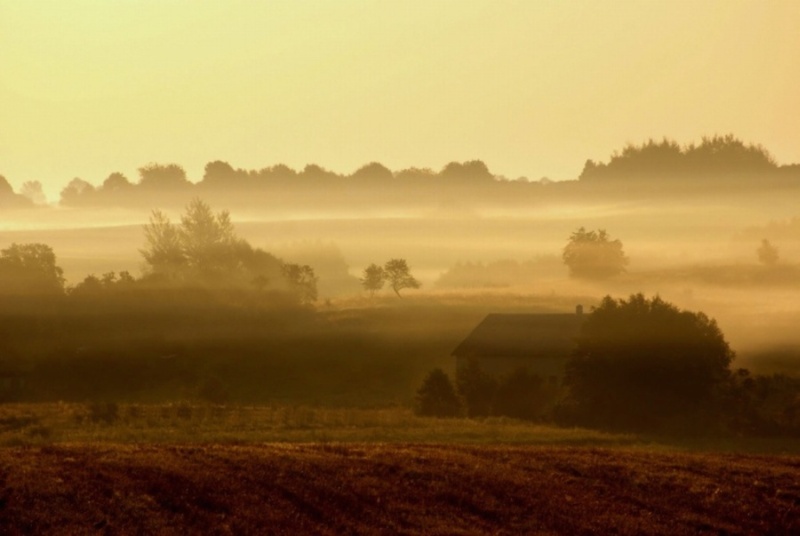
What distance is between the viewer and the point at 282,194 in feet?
584

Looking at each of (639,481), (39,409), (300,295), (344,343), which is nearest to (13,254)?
(300,295)

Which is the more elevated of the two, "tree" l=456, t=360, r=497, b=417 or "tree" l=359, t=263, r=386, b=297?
"tree" l=359, t=263, r=386, b=297

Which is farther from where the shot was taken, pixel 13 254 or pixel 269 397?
pixel 13 254

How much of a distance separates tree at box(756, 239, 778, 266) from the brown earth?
10427 cm

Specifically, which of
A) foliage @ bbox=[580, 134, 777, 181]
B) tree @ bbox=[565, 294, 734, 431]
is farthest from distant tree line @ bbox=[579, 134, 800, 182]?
tree @ bbox=[565, 294, 734, 431]

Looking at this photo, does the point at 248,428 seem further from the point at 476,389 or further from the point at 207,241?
the point at 207,241

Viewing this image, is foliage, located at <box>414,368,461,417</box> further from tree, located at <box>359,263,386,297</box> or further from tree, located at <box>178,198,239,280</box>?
tree, located at <box>359,263,386,297</box>

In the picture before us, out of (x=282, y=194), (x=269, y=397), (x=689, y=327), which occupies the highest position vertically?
(x=282, y=194)

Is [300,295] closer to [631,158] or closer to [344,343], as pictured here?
[344,343]

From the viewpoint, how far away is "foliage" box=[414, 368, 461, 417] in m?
60.3

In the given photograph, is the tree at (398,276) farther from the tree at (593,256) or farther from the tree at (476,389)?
the tree at (476,389)

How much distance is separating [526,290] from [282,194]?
62247mm

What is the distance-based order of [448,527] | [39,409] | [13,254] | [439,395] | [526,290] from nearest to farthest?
[448,527]
[39,409]
[439,395]
[13,254]
[526,290]

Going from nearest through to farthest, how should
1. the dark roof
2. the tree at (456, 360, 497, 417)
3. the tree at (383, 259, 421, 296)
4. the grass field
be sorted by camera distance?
the grass field < the tree at (456, 360, 497, 417) < the dark roof < the tree at (383, 259, 421, 296)
